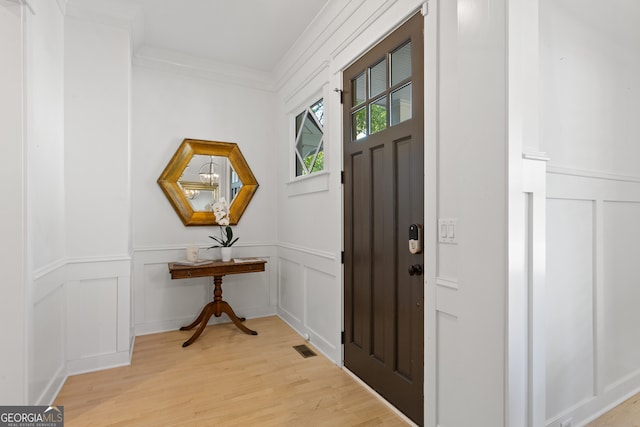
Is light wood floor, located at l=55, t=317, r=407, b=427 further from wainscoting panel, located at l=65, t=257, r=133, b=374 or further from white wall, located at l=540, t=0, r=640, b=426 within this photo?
white wall, located at l=540, t=0, r=640, b=426

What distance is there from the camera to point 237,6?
106 inches

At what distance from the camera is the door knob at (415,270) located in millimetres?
1801

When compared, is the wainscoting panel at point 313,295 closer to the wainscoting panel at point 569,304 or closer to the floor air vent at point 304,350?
the floor air vent at point 304,350

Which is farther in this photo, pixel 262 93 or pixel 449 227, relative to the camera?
pixel 262 93

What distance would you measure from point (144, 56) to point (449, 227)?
347cm

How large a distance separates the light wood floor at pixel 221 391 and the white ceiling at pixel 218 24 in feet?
9.52

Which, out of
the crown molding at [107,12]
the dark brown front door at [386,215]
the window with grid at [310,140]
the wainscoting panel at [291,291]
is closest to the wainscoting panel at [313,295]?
the wainscoting panel at [291,291]

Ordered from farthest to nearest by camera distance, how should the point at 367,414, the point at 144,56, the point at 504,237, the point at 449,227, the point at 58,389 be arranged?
the point at 144,56
the point at 58,389
the point at 367,414
the point at 449,227
the point at 504,237

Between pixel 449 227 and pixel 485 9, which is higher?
pixel 485 9

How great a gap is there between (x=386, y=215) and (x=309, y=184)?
1.17 m

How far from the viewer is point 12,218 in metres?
1.73

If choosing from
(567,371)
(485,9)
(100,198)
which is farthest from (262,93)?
(567,371)

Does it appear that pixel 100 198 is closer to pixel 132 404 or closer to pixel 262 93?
pixel 132 404

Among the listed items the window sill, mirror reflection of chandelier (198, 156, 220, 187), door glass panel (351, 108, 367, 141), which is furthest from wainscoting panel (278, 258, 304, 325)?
door glass panel (351, 108, 367, 141)
